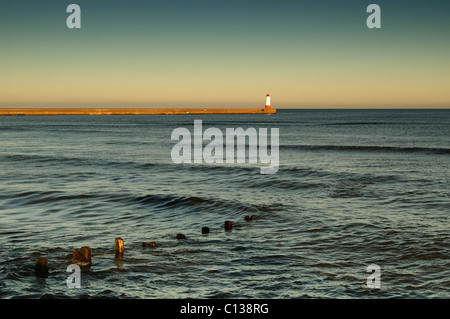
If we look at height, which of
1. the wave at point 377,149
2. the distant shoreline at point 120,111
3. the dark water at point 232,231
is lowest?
the dark water at point 232,231

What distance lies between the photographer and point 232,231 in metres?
12.1

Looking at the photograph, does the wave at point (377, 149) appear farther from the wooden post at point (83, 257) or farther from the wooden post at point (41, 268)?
the wooden post at point (41, 268)

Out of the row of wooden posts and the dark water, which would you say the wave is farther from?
the row of wooden posts

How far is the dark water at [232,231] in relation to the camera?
8133mm

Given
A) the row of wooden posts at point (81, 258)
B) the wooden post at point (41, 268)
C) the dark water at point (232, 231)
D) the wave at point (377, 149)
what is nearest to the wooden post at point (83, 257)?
the row of wooden posts at point (81, 258)

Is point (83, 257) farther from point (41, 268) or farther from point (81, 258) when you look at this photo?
point (41, 268)

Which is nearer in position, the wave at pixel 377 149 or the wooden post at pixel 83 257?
the wooden post at pixel 83 257

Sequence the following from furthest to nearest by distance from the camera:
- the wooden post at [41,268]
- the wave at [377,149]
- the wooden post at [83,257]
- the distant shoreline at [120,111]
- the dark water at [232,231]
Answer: the distant shoreline at [120,111]
the wave at [377,149]
the wooden post at [83,257]
the wooden post at [41,268]
the dark water at [232,231]

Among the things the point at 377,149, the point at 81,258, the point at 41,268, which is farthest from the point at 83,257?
the point at 377,149

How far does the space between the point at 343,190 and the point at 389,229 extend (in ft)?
20.5

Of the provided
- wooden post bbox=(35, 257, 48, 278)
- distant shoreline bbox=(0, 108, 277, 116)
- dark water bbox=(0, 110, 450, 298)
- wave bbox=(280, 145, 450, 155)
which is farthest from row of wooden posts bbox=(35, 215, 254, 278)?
distant shoreline bbox=(0, 108, 277, 116)
